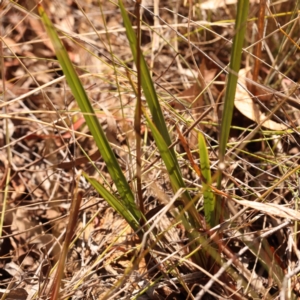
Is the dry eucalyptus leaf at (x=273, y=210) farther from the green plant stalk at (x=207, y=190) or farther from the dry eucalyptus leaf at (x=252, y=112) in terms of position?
the dry eucalyptus leaf at (x=252, y=112)

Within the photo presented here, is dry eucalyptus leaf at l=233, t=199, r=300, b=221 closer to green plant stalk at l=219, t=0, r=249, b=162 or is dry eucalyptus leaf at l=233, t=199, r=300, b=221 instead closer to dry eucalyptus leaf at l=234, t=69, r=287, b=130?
green plant stalk at l=219, t=0, r=249, b=162

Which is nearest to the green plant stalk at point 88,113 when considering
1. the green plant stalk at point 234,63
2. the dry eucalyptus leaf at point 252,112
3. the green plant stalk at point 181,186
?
the green plant stalk at point 181,186

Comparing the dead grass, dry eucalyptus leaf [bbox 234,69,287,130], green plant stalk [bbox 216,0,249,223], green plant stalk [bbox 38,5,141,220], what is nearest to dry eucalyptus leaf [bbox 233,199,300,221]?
the dead grass

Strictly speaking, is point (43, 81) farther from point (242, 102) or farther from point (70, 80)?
point (70, 80)

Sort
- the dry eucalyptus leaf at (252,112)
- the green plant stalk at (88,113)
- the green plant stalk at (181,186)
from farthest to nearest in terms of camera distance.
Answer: the dry eucalyptus leaf at (252,112) → the green plant stalk at (181,186) → the green plant stalk at (88,113)

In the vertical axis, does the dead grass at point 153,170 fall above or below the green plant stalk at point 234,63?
below

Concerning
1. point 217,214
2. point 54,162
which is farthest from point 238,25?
point 54,162

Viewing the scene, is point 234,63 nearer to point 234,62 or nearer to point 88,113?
point 234,62

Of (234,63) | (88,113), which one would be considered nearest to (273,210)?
(234,63)
